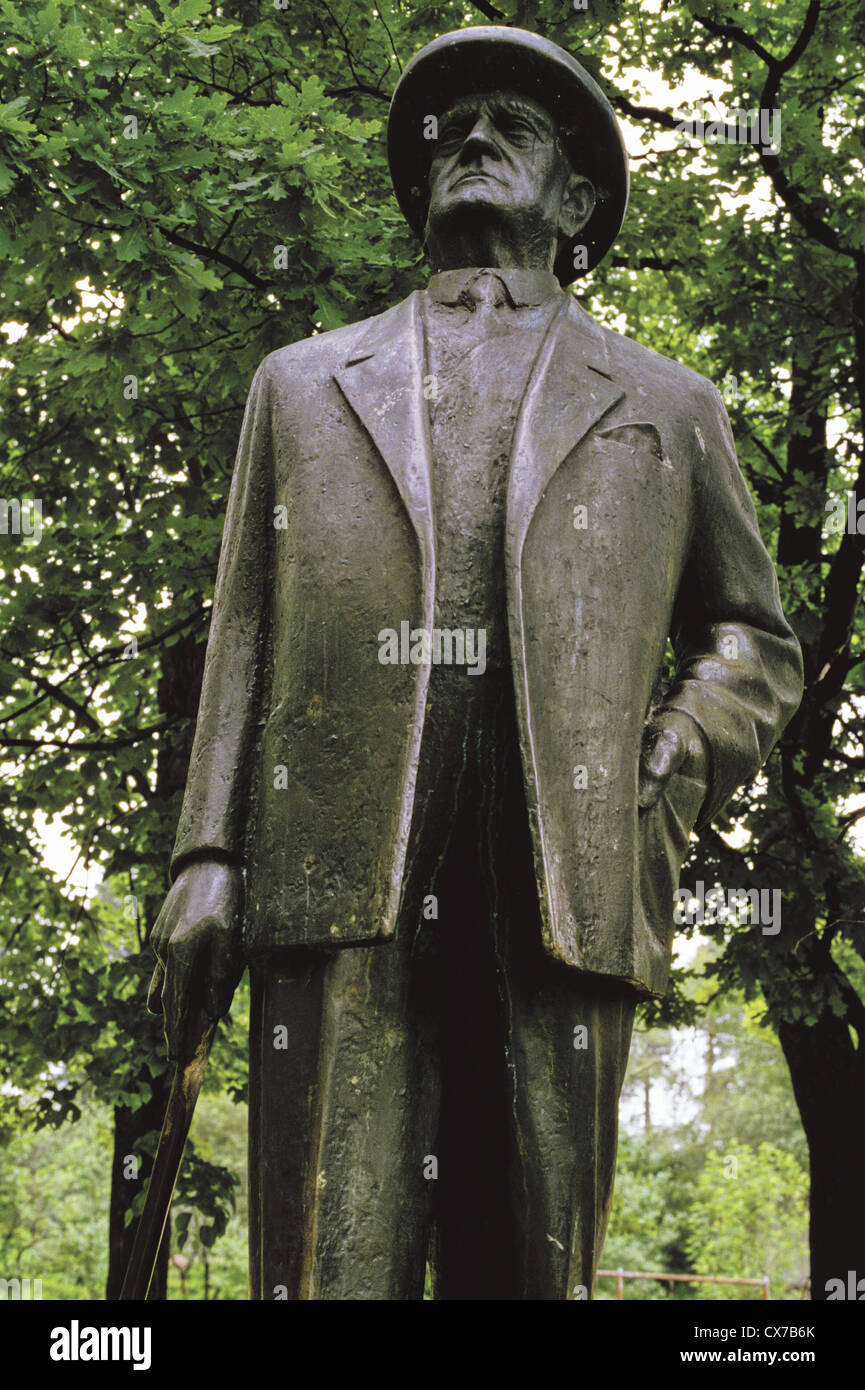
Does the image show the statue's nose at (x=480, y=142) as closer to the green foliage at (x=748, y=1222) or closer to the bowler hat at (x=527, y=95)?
the bowler hat at (x=527, y=95)

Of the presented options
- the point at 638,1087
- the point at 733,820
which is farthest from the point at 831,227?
the point at 638,1087

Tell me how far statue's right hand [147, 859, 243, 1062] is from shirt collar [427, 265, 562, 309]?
135 cm

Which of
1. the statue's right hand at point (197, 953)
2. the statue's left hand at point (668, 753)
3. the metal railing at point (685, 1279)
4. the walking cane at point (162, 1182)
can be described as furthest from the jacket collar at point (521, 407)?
the metal railing at point (685, 1279)

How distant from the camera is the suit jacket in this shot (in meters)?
2.84

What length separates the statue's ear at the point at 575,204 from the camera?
3672mm

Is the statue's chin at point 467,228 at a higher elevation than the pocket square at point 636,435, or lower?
higher

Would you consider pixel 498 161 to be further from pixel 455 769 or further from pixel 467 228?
pixel 455 769

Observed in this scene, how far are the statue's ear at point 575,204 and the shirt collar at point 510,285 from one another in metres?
0.22

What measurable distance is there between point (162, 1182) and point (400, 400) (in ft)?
5.01

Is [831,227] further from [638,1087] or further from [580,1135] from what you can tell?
[638,1087]

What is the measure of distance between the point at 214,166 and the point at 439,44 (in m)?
3.39
